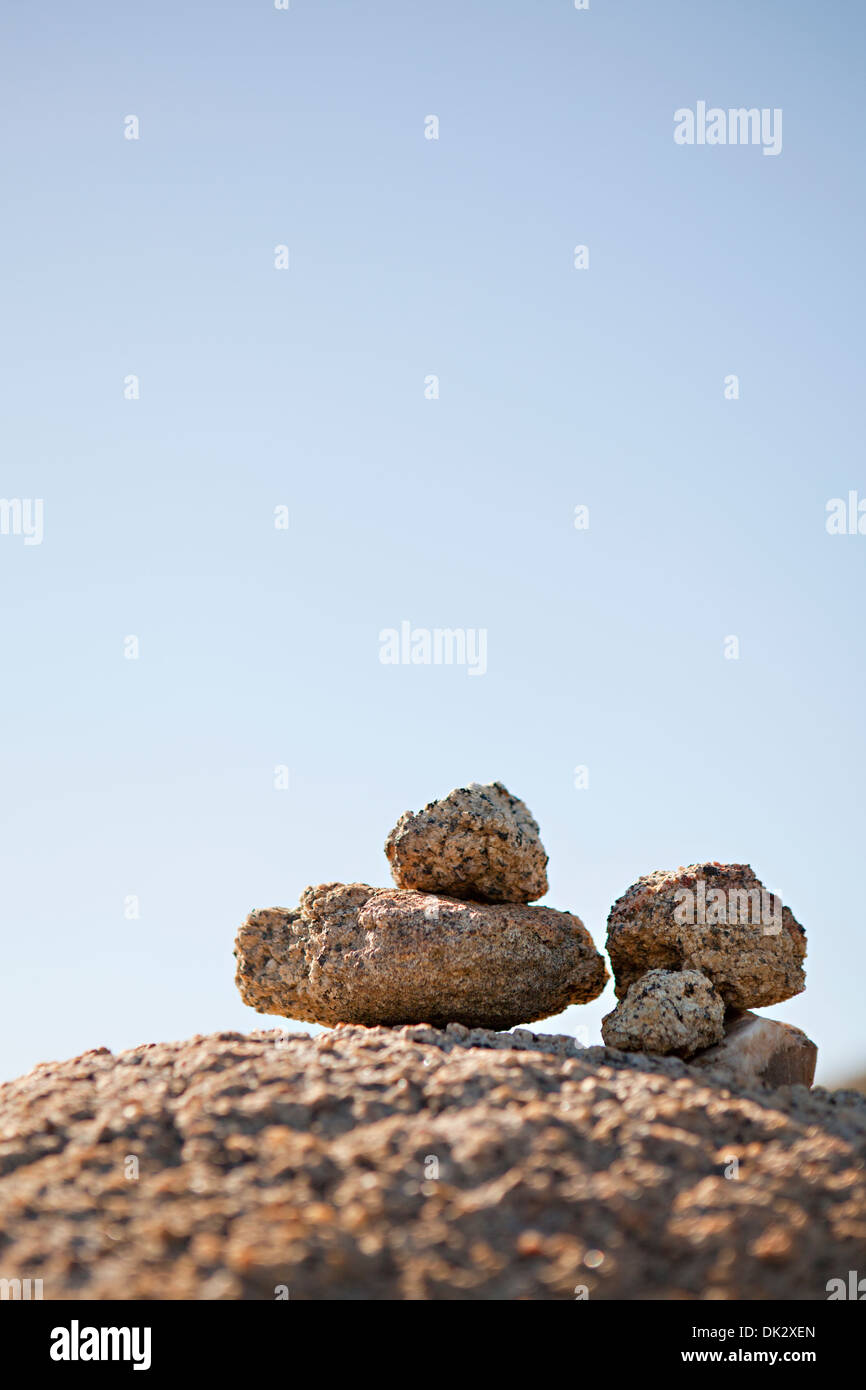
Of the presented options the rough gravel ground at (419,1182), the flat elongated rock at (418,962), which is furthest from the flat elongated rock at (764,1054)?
the rough gravel ground at (419,1182)

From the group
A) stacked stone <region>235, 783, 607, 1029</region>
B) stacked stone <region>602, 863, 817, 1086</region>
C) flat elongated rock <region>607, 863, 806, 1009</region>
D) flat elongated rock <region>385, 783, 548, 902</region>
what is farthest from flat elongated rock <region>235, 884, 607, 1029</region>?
stacked stone <region>602, 863, 817, 1086</region>

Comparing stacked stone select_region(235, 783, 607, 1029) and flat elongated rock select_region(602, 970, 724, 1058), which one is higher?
stacked stone select_region(235, 783, 607, 1029)

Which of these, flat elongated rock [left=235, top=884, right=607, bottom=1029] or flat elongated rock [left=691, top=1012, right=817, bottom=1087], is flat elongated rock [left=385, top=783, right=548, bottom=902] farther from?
flat elongated rock [left=691, top=1012, right=817, bottom=1087]

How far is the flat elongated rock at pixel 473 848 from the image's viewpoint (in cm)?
1113

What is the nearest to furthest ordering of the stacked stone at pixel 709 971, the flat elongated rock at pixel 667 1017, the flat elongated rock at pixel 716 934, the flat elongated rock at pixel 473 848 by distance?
the flat elongated rock at pixel 667 1017, the stacked stone at pixel 709 971, the flat elongated rock at pixel 716 934, the flat elongated rock at pixel 473 848

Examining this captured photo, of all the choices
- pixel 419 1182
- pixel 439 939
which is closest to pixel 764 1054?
pixel 439 939

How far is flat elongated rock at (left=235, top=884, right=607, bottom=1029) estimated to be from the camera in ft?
34.4

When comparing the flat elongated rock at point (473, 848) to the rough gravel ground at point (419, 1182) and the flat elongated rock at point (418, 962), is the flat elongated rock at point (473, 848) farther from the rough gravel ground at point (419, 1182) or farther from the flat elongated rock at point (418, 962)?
the rough gravel ground at point (419, 1182)

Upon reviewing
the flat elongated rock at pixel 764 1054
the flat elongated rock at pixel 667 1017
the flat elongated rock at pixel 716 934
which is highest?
the flat elongated rock at pixel 716 934

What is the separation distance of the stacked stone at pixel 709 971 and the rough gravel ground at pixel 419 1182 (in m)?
1.62

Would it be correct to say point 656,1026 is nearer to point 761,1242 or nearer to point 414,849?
point 414,849

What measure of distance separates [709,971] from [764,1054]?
93 centimetres
